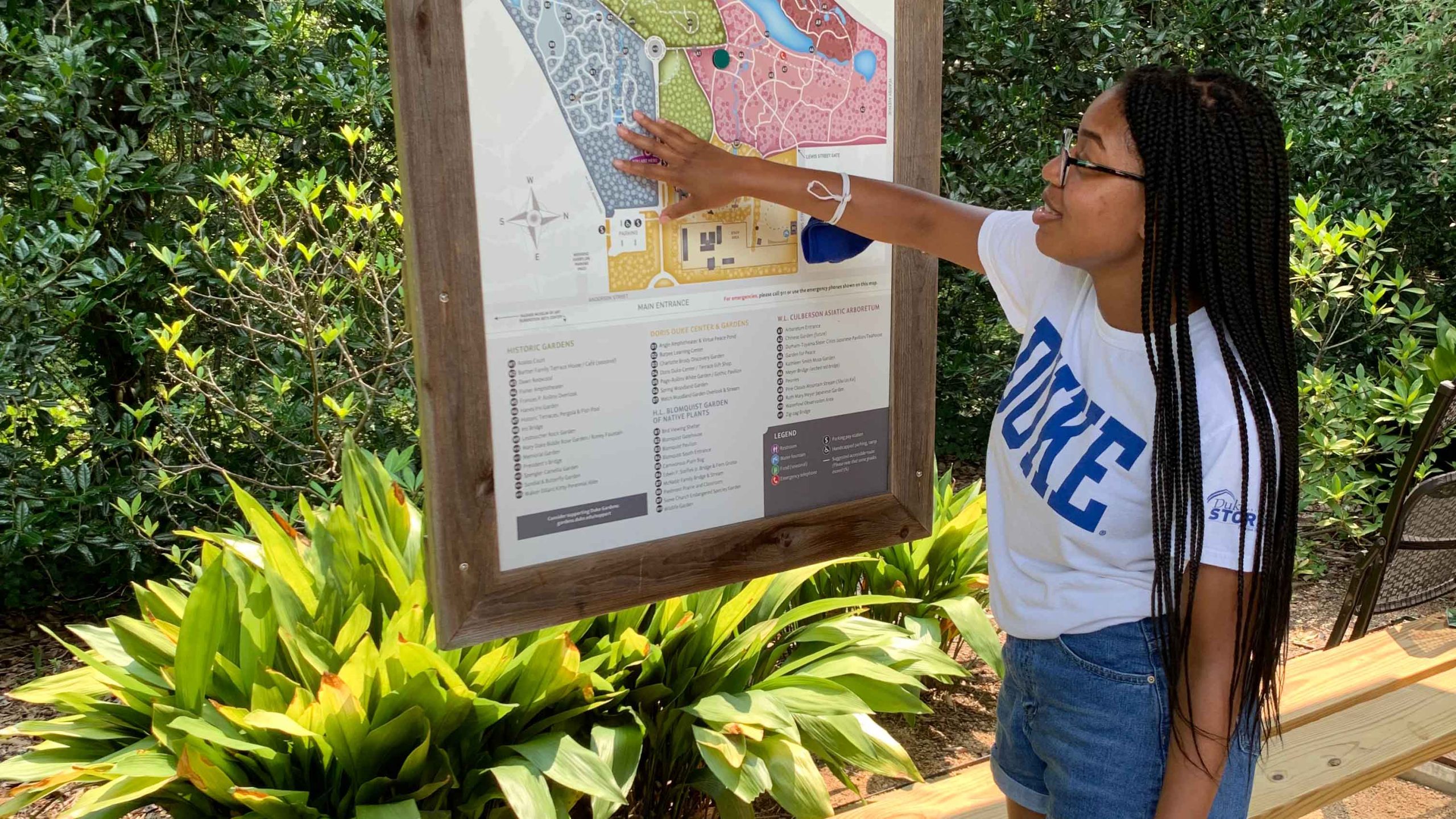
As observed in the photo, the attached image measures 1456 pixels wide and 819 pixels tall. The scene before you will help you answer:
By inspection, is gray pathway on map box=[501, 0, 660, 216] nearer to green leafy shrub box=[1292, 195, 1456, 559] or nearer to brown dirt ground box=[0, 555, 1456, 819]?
brown dirt ground box=[0, 555, 1456, 819]

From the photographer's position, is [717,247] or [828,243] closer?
[717,247]

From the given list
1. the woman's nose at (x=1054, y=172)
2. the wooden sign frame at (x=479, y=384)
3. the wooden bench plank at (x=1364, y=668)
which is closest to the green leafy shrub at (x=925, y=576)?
the wooden bench plank at (x=1364, y=668)

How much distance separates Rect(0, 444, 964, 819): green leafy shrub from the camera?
254 cm

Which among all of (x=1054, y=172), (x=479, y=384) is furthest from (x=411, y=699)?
(x=1054, y=172)

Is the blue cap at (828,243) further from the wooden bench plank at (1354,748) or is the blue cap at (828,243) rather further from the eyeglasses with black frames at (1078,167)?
the wooden bench plank at (1354,748)

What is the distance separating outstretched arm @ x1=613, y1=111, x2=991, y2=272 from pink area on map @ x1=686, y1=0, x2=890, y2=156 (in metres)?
0.08

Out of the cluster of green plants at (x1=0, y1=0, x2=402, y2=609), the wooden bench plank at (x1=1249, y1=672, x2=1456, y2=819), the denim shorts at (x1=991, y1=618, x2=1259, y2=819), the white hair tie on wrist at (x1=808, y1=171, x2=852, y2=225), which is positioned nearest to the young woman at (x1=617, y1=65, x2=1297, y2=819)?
the denim shorts at (x1=991, y1=618, x2=1259, y2=819)

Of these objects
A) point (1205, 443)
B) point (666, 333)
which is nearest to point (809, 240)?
point (666, 333)

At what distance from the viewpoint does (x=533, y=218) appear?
6.18ft

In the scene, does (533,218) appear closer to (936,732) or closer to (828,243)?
(828,243)

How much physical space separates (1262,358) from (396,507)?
243cm

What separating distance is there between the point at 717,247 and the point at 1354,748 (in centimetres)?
206

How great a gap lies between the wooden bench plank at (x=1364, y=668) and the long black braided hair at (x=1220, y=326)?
59.1 inches

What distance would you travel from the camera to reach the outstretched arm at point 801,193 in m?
2.00
